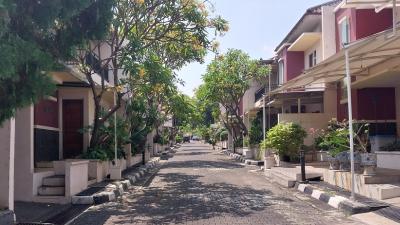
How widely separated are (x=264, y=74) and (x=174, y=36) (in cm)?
2102

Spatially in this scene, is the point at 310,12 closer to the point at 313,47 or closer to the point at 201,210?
the point at 313,47

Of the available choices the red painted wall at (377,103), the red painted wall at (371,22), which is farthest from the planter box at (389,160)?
the red painted wall at (371,22)

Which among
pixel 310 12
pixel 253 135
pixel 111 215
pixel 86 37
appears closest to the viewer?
pixel 86 37

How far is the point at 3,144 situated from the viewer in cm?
1091

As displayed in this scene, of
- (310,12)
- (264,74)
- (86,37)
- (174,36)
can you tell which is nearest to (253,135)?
(264,74)

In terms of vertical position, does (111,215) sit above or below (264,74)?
below

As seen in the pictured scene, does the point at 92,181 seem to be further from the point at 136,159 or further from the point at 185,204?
the point at 136,159

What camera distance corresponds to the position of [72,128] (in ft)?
68.2

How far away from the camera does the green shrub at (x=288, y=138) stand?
961 inches

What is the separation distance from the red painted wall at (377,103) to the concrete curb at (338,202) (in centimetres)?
750

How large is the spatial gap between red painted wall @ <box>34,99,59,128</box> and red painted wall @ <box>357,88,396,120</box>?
12.3 m

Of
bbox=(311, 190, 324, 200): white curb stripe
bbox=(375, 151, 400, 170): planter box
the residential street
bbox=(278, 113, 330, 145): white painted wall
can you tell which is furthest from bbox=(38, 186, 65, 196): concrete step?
bbox=(278, 113, 330, 145): white painted wall

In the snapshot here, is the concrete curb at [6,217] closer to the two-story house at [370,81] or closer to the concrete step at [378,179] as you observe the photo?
the concrete step at [378,179]

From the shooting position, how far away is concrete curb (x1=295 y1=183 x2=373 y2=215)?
11.2 m
